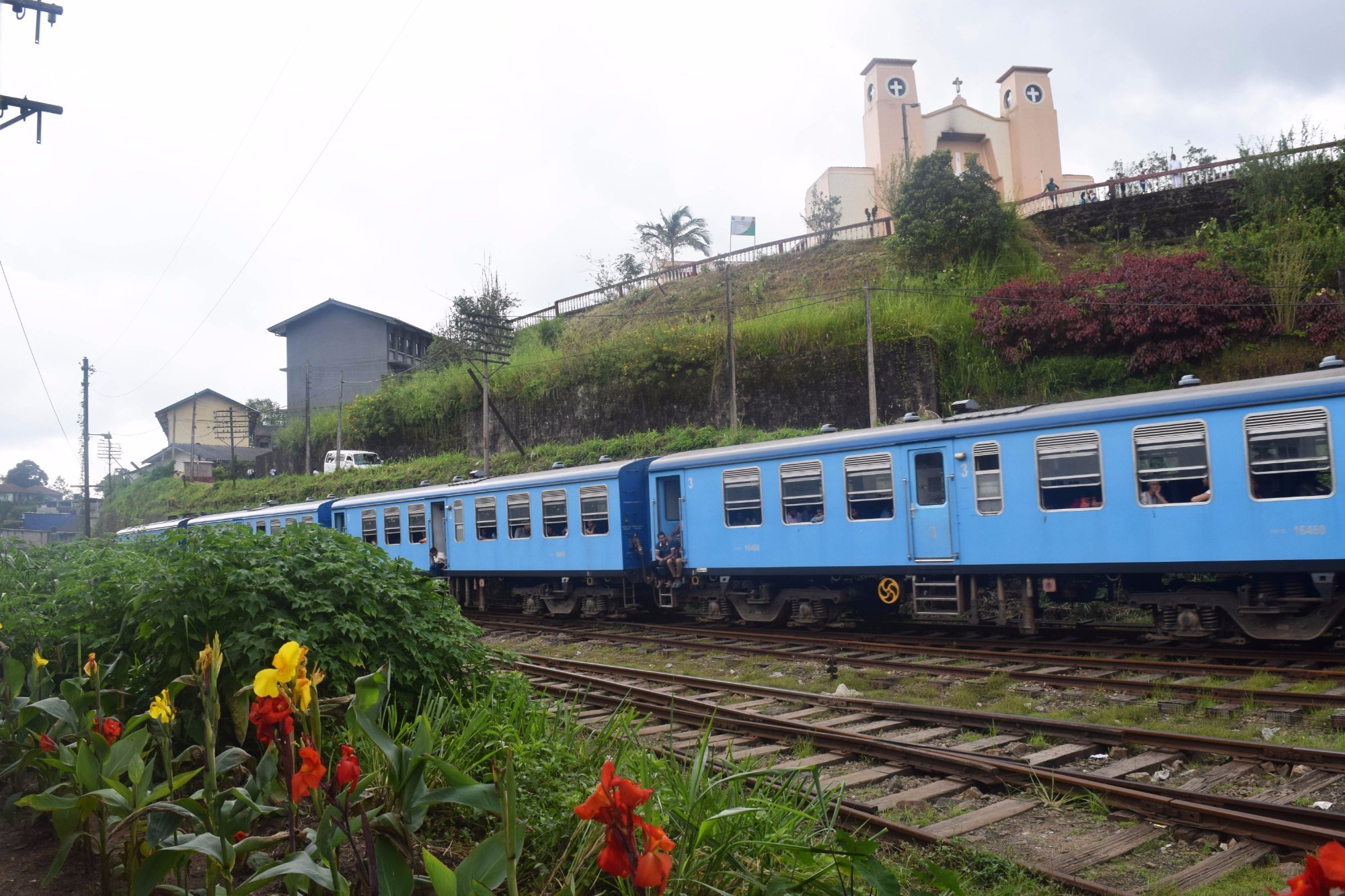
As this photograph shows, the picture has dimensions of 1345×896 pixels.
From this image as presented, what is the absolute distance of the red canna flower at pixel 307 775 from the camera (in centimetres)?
243

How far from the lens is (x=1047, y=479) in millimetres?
11414

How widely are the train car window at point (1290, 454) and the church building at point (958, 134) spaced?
32.5 metres

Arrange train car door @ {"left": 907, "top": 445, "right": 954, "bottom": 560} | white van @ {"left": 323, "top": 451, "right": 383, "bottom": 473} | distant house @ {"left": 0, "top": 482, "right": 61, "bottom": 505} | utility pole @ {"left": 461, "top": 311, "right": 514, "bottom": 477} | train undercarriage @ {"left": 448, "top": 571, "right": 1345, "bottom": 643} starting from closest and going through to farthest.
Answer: train undercarriage @ {"left": 448, "top": 571, "right": 1345, "bottom": 643} → train car door @ {"left": 907, "top": 445, "right": 954, "bottom": 560} → utility pole @ {"left": 461, "top": 311, "right": 514, "bottom": 477} → white van @ {"left": 323, "top": 451, "right": 383, "bottom": 473} → distant house @ {"left": 0, "top": 482, "right": 61, "bottom": 505}

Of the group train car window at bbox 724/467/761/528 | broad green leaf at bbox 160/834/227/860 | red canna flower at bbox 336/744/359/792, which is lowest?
broad green leaf at bbox 160/834/227/860

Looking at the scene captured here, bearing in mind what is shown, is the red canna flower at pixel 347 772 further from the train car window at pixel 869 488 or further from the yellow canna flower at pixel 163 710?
the train car window at pixel 869 488

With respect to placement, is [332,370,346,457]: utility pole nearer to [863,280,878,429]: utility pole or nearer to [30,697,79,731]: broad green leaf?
[863,280,878,429]: utility pole

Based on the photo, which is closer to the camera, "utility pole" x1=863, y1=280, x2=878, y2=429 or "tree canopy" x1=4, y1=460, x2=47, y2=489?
"utility pole" x1=863, y1=280, x2=878, y2=429

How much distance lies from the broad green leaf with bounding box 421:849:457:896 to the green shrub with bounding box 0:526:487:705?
2.69 metres

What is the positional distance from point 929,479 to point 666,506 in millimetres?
5206

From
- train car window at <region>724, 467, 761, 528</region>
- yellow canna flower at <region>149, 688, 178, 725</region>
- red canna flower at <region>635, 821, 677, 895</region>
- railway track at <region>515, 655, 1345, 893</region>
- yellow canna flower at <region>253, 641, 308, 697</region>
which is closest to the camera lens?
red canna flower at <region>635, 821, 677, 895</region>

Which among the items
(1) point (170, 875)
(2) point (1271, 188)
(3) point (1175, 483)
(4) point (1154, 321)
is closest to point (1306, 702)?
(3) point (1175, 483)

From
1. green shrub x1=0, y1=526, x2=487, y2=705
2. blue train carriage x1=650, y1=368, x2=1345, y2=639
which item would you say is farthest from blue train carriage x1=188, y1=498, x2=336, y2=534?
green shrub x1=0, y1=526, x2=487, y2=705

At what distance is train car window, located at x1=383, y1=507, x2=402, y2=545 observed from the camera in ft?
72.3

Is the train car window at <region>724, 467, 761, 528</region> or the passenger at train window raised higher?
the train car window at <region>724, 467, 761, 528</region>
